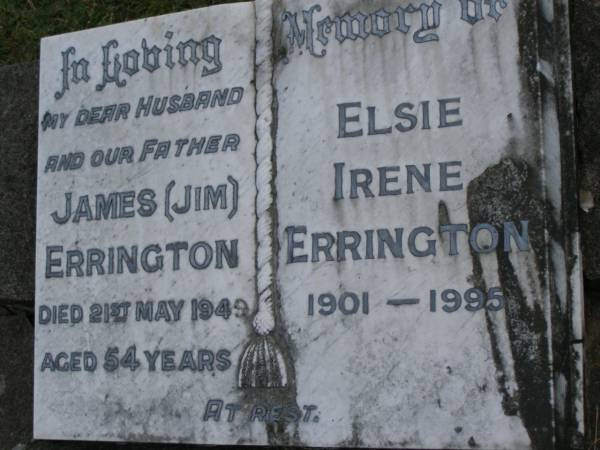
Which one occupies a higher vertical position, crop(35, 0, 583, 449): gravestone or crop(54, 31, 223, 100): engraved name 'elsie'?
crop(54, 31, 223, 100): engraved name 'elsie'

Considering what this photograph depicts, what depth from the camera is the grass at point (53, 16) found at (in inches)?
150

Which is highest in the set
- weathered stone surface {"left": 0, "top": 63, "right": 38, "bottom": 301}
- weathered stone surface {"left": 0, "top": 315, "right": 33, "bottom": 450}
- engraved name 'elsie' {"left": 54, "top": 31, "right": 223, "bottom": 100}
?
engraved name 'elsie' {"left": 54, "top": 31, "right": 223, "bottom": 100}

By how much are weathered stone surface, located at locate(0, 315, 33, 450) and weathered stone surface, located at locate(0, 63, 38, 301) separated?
18 centimetres

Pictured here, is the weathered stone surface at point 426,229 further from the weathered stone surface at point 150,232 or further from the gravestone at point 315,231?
the weathered stone surface at point 150,232

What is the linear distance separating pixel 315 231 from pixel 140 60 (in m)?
0.86

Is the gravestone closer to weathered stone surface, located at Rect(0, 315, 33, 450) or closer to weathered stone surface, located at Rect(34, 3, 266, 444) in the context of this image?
weathered stone surface, located at Rect(34, 3, 266, 444)

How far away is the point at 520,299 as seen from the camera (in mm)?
2418

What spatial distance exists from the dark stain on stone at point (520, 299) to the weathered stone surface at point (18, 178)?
5.16 feet

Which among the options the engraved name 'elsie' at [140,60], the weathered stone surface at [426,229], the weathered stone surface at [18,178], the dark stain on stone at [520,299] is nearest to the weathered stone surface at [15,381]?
the weathered stone surface at [18,178]

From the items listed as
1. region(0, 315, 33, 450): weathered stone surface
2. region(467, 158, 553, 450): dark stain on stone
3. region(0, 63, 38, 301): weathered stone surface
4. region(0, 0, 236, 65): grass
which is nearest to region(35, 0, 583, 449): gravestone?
region(467, 158, 553, 450): dark stain on stone

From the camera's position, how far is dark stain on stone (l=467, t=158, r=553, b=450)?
2.36m

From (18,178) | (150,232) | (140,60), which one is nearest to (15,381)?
(18,178)

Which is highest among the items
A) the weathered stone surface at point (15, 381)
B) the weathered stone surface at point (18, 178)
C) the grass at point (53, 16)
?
the grass at point (53, 16)

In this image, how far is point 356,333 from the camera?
2564 millimetres
